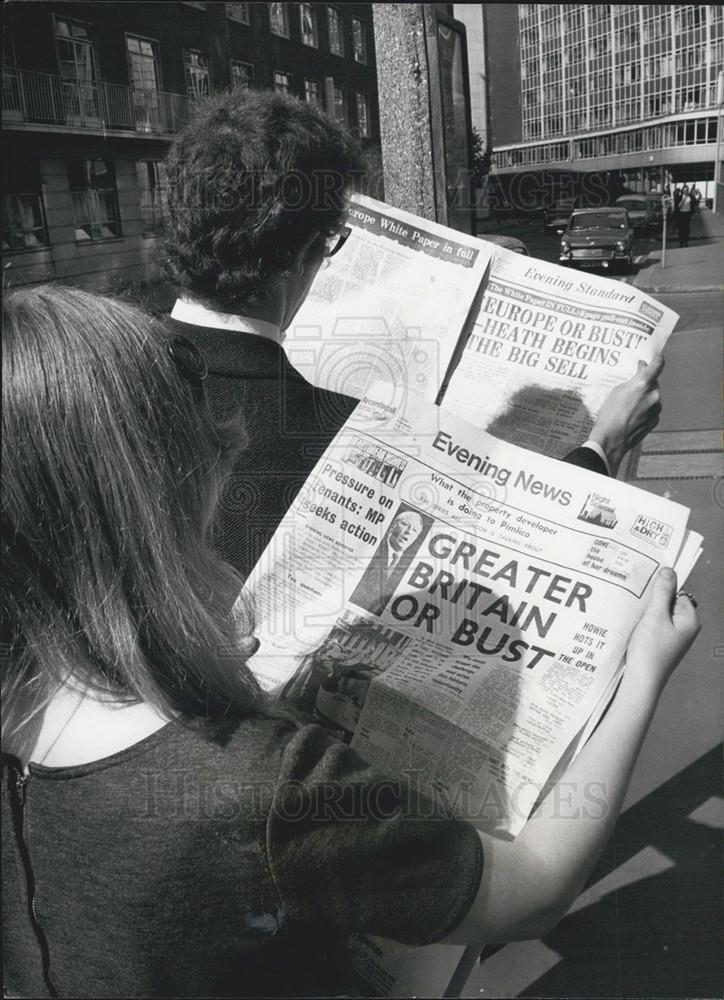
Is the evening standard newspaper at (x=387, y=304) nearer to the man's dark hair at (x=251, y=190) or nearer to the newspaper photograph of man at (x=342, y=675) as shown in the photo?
the man's dark hair at (x=251, y=190)

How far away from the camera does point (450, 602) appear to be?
3.54ft

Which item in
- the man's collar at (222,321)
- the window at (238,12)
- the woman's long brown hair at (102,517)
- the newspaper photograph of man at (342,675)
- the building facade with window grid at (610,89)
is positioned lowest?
the newspaper photograph of man at (342,675)

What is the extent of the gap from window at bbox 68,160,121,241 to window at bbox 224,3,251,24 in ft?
1.09

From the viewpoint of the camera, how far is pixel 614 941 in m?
1.95

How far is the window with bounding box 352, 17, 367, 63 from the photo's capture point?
5.20 feet

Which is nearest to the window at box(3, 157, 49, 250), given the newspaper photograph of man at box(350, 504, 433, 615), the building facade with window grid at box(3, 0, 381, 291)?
the building facade with window grid at box(3, 0, 381, 291)

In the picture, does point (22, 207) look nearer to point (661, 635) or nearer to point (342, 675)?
point (342, 675)

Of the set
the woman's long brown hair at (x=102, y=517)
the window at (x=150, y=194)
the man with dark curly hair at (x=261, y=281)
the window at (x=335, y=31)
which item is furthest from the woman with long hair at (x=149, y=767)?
the window at (x=335, y=31)

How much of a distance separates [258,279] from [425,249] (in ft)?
0.91

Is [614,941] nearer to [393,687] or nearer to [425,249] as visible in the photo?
[393,687]

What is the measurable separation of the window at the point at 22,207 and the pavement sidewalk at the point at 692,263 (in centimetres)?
108

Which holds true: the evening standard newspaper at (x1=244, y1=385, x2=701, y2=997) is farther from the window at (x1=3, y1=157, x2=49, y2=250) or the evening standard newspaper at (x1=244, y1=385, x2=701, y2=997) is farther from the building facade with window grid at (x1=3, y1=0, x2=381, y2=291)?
the window at (x1=3, y1=157, x2=49, y2=250)

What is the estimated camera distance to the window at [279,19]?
145 centimetres

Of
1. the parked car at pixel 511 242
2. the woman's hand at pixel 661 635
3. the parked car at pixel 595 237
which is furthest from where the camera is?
the parked car at pixel 511 242
